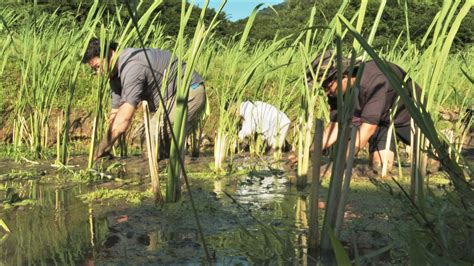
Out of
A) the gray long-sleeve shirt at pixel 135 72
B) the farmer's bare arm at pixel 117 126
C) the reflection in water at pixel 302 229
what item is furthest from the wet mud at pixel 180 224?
the gray long-sleeve shirt at pixel 135 72

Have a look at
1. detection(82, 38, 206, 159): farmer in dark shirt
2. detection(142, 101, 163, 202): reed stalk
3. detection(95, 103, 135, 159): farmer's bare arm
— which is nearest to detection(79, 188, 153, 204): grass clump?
detection(142, 101, 163, 202): reed stalk

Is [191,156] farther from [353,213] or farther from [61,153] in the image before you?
[353,213]

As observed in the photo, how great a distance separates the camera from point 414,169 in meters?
2.18

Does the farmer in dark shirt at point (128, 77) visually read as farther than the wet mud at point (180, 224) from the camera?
Yes

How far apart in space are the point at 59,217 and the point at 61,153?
4.65 ft

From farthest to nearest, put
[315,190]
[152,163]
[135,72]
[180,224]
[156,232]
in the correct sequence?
[135,72], [152,163], [180,224], [156,232], [315,190]

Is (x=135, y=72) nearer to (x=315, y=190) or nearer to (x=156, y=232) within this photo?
(x=156, y=232)

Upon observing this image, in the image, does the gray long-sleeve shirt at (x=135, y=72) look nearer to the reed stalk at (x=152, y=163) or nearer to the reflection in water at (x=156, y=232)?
the reflection in water at (x=156, y=232)

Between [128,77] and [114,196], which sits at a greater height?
[128,77]

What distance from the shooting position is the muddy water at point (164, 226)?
178 cm

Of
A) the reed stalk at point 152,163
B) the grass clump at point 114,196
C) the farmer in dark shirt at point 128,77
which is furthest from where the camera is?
the farmer in dark shirt at point 128,77

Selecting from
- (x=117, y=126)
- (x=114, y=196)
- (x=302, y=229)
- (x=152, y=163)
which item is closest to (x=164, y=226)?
(x=152, y=163)

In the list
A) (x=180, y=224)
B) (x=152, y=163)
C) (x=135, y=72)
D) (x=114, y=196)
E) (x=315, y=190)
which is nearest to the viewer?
(x=315, y=190)

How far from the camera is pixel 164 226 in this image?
2197mm
